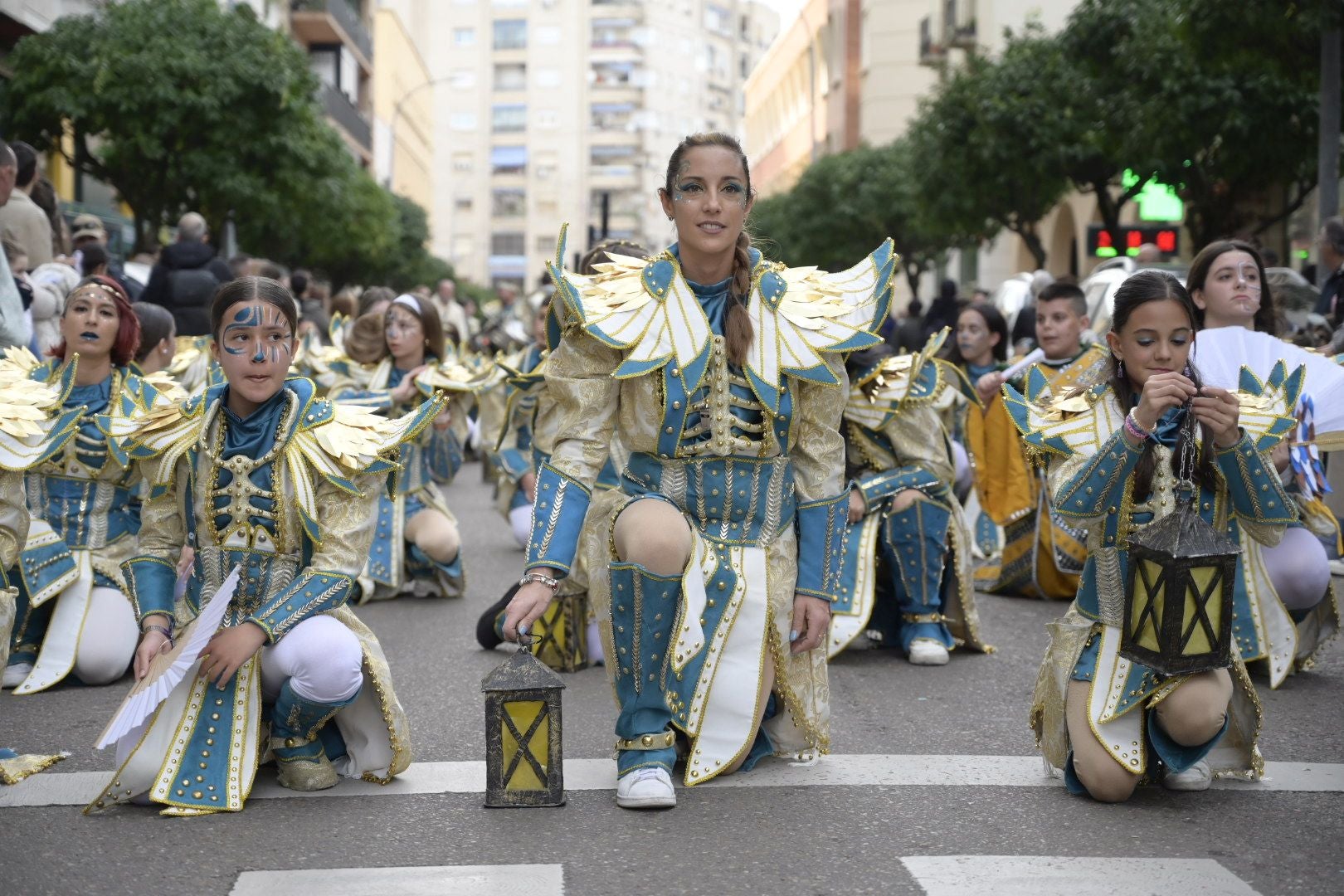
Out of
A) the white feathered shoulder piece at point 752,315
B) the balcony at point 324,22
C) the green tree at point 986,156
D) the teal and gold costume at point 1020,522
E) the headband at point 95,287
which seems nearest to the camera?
the white feathered shoulder piece at point 752,315

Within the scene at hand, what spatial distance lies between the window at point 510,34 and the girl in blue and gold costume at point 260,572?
12194 centimetres

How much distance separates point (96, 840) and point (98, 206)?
1016 inches

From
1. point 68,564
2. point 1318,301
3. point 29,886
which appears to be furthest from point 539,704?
point 1318,301

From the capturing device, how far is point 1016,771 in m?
5.53

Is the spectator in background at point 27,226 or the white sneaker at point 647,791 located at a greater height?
the spectator in background at point 27,226

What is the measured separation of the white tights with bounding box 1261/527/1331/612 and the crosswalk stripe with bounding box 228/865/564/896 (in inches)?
145

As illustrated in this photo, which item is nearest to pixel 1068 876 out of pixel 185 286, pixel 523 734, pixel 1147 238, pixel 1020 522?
pixel 523 734

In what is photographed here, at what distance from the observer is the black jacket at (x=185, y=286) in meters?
12.7

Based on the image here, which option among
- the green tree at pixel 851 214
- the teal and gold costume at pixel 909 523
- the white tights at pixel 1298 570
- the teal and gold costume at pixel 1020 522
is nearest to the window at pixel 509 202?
the green tree at pixel 851 214

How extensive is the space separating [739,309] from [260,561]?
61.1 inches

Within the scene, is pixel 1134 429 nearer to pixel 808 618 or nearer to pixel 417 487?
pixel 808 618

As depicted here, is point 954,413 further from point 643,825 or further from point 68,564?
point 643,825

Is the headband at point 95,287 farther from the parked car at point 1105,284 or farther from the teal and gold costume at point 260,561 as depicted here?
the parked car at point 1105,284

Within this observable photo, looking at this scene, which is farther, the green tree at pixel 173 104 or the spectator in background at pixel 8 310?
the green tree at pixel 173 104
